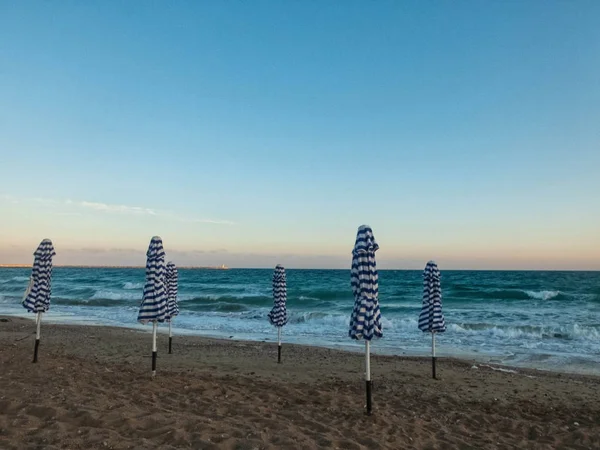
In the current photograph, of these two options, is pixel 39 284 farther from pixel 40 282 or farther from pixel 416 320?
pixel 416 320

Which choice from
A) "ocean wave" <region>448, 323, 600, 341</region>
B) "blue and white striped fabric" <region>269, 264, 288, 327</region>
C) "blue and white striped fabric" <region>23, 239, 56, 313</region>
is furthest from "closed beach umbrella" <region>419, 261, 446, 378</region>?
"ocean wave" <region>448, 323, 600, 341</region>

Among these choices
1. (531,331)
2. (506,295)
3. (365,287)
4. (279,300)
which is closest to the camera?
(365,287)

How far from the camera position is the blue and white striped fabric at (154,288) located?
31.2ft

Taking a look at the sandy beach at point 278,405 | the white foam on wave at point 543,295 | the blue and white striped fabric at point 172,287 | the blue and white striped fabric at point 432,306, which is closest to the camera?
the sandy beach at point 278,405

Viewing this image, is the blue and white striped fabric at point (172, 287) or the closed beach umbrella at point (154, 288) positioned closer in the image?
the closed beach umbrella at point (154, 288)

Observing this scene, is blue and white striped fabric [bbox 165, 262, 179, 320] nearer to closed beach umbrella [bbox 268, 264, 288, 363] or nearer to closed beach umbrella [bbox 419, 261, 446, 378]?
closed beach umbrella [bbox 268, 264, 288, 363]

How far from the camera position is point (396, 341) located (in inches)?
822

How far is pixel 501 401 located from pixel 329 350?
8.34 metres

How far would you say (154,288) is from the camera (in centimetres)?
963

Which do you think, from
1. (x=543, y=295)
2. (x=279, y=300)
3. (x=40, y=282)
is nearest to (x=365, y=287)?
(x=279, y=300)

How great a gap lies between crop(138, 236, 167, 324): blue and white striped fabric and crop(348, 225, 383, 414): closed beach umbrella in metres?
4.50

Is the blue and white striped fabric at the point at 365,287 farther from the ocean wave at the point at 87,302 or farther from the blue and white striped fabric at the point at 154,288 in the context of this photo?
the ocean wave at the point at 87,302

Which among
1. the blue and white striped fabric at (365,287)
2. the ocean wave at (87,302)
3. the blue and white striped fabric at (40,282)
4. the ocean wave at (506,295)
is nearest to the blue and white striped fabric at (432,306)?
the blue and white striped fabric at (365,287)

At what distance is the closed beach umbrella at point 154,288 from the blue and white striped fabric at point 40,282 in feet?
11.2
